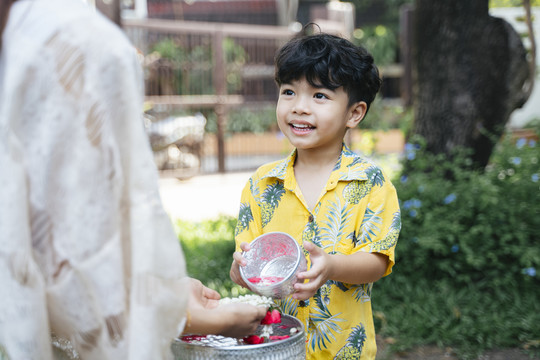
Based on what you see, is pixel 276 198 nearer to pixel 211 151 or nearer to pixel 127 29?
pixel 127 29

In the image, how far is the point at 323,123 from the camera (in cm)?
203

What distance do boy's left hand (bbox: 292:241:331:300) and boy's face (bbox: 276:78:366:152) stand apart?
499 mm

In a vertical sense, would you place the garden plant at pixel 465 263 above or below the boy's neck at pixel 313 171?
below

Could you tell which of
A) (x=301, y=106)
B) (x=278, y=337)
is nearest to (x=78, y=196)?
(x=278, y=337)

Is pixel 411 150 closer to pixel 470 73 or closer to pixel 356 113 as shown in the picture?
pixel 470 73

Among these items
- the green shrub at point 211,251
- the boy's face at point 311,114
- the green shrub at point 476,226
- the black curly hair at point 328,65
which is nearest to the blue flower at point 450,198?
the green shrub at point 476,226

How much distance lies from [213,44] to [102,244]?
33.3 feet

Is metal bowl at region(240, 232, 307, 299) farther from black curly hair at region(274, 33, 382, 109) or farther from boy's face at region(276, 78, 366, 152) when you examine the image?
black curly hair at region(274, 33, 382, 109)

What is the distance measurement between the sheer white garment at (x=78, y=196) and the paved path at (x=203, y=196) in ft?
16.9

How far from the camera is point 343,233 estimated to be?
1.97 meters

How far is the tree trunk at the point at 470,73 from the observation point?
15.5 ft

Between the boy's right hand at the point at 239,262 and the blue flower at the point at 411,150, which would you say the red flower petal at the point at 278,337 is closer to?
the boy's right hand at the point at 239,262

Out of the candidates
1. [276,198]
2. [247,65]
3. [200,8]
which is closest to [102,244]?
[276,198]

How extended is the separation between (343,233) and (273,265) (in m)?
0.31
